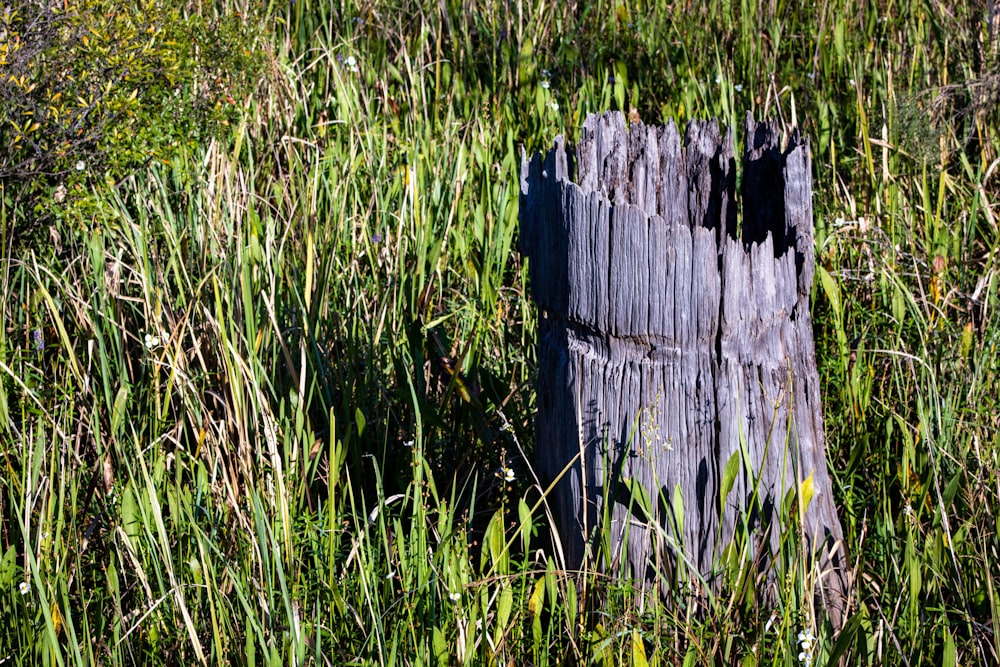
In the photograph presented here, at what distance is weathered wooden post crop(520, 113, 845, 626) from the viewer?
173 centimetres

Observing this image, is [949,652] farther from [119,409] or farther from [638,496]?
[119,409]

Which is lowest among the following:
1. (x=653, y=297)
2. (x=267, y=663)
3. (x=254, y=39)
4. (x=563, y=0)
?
(x=267, y=663)

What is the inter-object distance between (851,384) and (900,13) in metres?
2.45

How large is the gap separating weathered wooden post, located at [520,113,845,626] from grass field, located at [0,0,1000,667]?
15 cm

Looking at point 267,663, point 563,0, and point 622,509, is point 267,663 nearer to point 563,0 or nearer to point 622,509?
point 622,509

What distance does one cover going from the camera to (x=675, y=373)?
1.80m

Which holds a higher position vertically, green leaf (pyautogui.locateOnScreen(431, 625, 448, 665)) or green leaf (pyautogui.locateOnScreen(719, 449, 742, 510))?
green leaf (pyautogui.locateOnScreen(719, 449, 742, 510))

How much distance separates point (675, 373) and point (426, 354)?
1.07 metres

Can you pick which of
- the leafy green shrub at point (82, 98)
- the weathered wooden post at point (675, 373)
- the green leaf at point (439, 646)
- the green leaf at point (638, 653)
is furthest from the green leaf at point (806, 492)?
the leafy green shrub at point (82, 98)

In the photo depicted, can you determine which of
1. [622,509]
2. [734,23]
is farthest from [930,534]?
[734,23]

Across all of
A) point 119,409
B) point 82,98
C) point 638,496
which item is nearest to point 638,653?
point 638,496

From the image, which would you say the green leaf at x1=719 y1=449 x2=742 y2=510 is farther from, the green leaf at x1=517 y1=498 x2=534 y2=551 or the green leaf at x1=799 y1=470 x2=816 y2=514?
the green leaf at x1=517 y1=498 x2=534 y2=551

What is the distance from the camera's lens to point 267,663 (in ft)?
5.22

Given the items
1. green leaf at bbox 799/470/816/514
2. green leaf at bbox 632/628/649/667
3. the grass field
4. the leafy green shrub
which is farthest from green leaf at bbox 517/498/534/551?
the leafy green shrub
